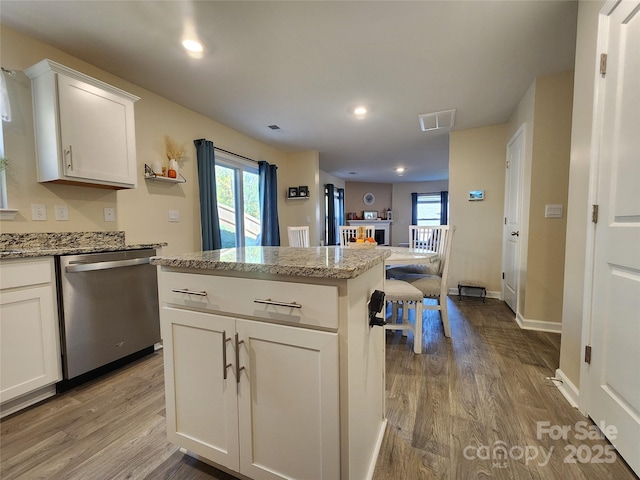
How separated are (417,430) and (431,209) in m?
8.63

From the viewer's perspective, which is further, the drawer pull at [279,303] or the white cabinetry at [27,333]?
the white cabinetry at [27,333]

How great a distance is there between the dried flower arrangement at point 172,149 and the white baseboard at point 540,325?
3.95m

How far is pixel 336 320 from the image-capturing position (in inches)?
32.7

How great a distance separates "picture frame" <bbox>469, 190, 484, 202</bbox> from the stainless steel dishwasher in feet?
13.2

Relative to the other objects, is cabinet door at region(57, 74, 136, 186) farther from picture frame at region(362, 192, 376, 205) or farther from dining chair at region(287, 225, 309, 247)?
picture frame at region(362, 192, 376, 205)

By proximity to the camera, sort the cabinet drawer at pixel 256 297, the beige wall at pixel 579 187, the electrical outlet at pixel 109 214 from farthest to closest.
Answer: the electrical outlet at pixel 109 214 → the beige wall at pixel 579 187 → the cabinet drawer at pixel 256 297

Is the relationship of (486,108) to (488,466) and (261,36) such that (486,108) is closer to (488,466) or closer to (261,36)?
(261,36)

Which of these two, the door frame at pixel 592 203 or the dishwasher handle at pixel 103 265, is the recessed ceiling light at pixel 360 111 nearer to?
the door frame at pixel 592 203

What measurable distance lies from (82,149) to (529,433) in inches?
127

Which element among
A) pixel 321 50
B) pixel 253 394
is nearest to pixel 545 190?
pixel 321 50

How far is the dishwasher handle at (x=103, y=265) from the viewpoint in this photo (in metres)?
1.76

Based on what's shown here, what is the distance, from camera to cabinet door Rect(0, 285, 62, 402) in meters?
1.50

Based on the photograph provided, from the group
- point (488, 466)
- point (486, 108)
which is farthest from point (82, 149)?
point (486, 108)

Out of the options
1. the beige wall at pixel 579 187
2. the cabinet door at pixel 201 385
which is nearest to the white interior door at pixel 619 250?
the beige wall at pixel 579 187
